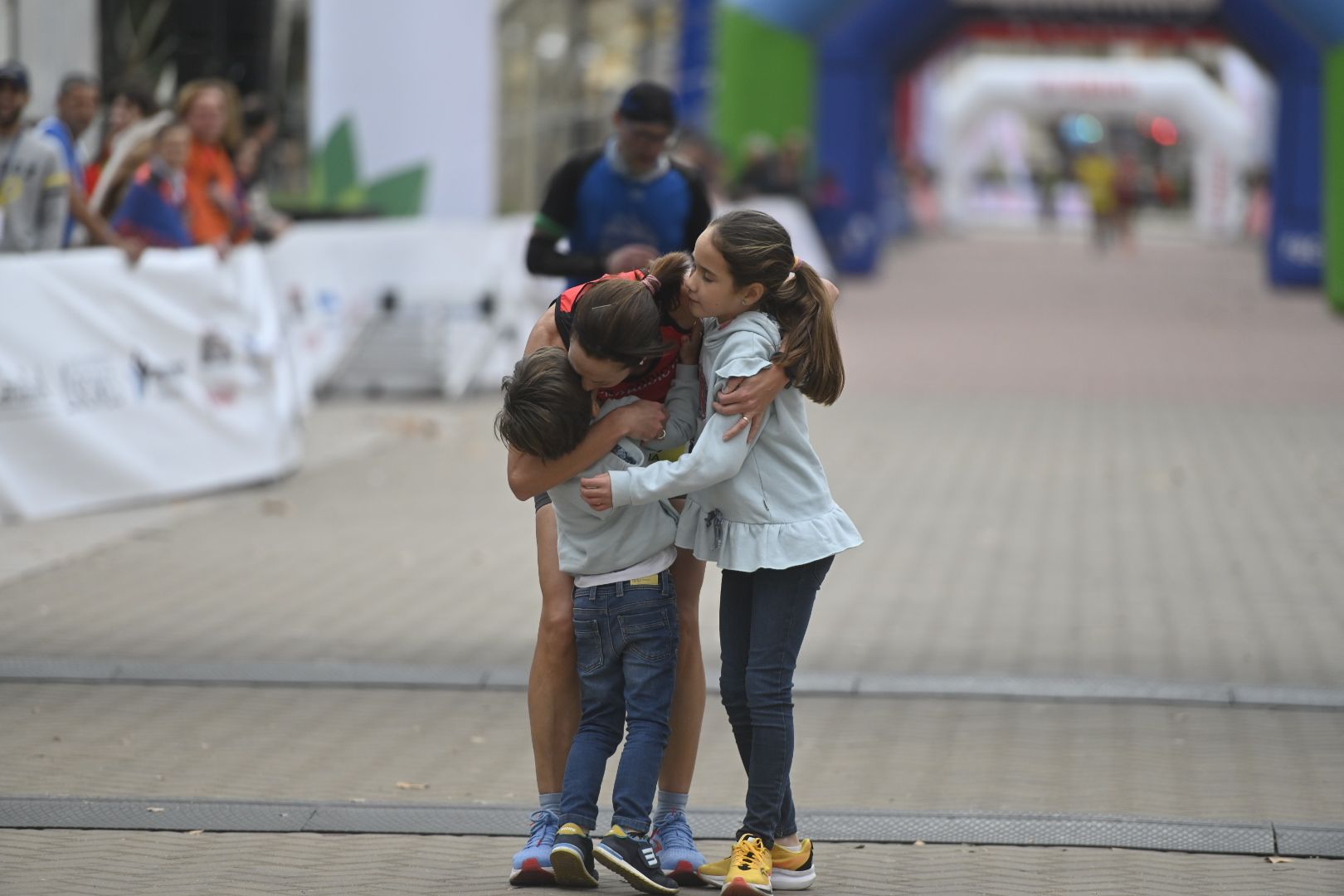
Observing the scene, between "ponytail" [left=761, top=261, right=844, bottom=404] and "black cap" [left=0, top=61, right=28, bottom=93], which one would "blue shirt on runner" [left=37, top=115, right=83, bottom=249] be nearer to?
"black cap" [left=0, top=61, right=28, bottom=93]

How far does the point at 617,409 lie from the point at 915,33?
76.4 feet

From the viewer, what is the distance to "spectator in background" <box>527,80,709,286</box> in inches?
242

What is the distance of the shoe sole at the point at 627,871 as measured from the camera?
3854mm

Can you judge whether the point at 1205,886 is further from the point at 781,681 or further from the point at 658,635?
the point at 658,635

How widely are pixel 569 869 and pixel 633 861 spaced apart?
0.49ft

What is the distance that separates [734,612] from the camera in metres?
4.05

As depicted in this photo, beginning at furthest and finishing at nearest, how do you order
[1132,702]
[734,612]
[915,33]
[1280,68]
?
[915,33] < [1280,68] < [1132,702] < [734,612]

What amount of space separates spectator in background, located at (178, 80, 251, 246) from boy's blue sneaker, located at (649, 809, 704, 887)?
21.7 ft

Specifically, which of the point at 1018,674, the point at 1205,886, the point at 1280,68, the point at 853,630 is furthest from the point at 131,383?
the point at 1280,68

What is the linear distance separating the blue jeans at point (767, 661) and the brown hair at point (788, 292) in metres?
0.39

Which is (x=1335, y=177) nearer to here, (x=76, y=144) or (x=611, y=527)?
(x=76, y=144)

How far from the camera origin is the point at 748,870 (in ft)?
12.9

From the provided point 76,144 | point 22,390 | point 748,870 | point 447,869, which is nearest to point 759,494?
point 748,870

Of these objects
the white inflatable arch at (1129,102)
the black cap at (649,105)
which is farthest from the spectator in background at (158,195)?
the white inflatable arch at (1129,102)
